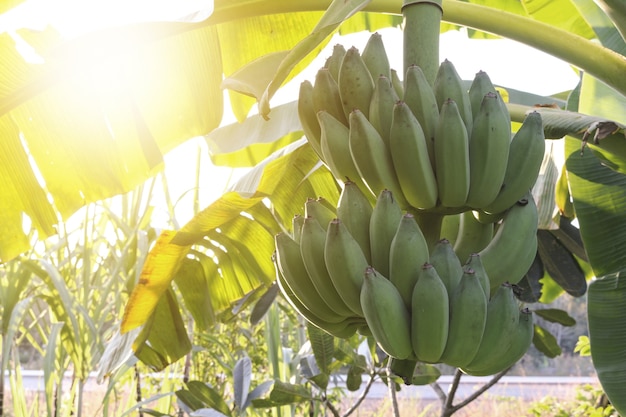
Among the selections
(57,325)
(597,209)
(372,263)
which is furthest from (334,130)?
(57,325)

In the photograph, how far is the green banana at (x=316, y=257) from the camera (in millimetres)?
677

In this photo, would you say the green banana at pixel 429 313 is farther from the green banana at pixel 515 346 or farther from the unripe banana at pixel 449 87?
the unripe banana at pixel 449 87

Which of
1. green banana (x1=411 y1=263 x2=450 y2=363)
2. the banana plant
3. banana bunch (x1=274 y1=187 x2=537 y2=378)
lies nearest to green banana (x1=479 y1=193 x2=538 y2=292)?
banana bunch (x1=274 y1=187 x2=537 y2=378)

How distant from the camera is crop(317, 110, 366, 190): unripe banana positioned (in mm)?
706

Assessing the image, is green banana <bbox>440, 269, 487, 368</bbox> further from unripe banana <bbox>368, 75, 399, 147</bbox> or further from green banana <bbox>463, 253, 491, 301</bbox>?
unripe banana <bbox>368, 75, 399, 147</bbox>

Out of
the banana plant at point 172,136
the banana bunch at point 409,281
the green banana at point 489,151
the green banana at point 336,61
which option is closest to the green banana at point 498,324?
the banana bunch at point 409,281

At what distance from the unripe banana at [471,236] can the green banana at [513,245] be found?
0.14ft

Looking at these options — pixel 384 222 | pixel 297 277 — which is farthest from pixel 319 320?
pixel 384 222

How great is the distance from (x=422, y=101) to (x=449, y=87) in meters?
0.04

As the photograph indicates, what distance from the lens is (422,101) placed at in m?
0.66

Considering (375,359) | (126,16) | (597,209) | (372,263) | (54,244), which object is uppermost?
(126,16)

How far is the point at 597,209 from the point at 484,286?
2.10ft

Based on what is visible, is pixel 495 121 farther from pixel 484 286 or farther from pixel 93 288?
pixel 93 288

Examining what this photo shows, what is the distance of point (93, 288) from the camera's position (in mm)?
1895
